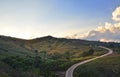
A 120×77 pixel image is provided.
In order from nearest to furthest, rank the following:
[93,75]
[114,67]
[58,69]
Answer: [93,75] → [114,67] → [58,69]

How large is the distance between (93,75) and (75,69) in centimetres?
977

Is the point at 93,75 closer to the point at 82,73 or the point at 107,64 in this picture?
the point at 82,73

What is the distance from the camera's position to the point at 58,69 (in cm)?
13750

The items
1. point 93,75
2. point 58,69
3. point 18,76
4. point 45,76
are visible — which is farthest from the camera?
point 58,69

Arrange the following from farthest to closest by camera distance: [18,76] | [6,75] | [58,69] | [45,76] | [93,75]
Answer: [58,69]
[93,75]
[45,76]
[18,76]
[6,75]

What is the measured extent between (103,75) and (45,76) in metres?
28.7

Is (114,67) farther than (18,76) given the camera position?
Yes

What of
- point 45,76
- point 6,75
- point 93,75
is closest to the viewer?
point 6,75

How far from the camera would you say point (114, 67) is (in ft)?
421

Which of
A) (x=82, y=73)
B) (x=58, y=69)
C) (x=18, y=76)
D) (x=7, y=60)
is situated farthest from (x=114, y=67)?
(x=18, y=76)

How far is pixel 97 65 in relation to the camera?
132m

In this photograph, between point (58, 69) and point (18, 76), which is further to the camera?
point (58, 69)

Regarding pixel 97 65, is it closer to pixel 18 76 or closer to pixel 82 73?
pixel 82 73

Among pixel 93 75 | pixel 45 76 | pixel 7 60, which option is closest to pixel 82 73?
pixel 93 75
